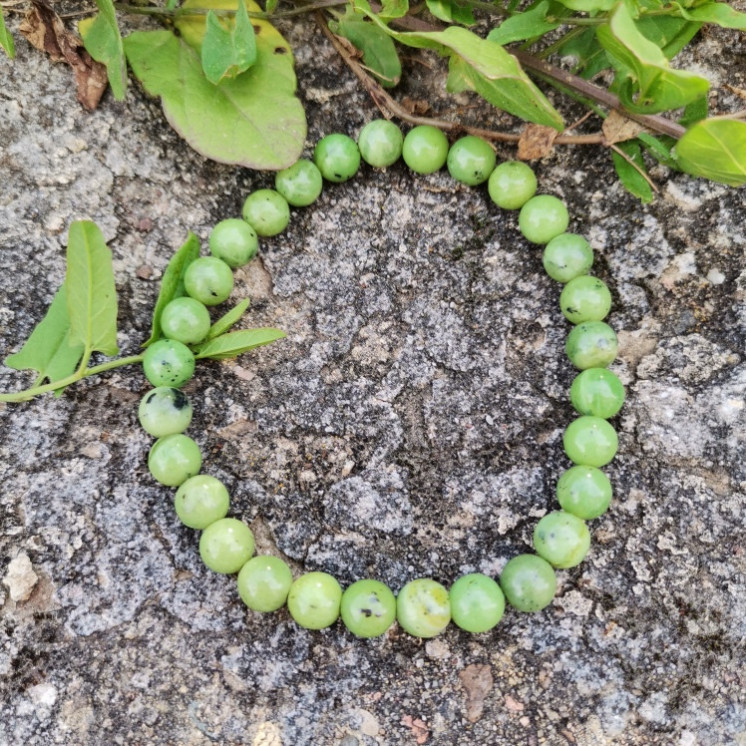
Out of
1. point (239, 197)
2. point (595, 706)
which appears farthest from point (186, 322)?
point (595, 706)

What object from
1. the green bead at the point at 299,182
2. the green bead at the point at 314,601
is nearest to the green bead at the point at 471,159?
the green bead at the point at 299,182

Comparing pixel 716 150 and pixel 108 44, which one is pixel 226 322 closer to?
pixel 108 44

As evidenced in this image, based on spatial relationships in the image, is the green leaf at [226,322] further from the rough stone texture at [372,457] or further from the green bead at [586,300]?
the green bead at [586,300]

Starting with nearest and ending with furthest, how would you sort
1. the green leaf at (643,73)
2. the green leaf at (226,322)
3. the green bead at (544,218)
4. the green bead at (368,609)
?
the green leaf at (643,73)
the green bead at (368,609)
the green leaf at (226,322)
the green bead at (544,218)

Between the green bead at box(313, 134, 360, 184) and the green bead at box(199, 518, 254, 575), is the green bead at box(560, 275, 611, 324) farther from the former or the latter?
the green bead at box(199, 518, 254, 575)

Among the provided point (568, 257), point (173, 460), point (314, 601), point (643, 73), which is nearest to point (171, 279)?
point (173, 460)

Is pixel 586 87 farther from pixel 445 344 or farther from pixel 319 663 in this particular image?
pixel 319 663
